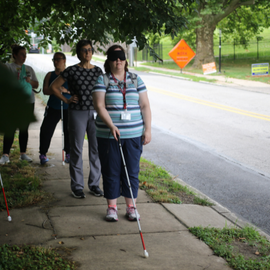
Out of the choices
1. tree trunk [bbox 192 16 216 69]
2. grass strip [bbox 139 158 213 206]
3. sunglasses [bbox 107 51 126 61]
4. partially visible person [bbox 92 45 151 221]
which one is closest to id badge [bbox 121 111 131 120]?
partially visible person [bbox 92 45 151 221]

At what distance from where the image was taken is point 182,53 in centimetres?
3044

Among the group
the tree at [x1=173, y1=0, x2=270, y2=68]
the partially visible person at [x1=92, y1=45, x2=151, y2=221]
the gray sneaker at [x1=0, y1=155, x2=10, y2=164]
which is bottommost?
the gray sneaker at [x1=0, y1=155, x2=10, y2=164]

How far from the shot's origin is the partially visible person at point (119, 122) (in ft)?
13.7

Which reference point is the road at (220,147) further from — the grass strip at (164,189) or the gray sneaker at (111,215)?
the gray sneaker at (111,215)

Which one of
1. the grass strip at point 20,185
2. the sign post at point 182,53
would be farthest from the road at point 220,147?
the sign post at point 182,53

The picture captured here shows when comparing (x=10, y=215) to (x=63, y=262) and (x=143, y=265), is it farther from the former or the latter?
(x=143, y=265)

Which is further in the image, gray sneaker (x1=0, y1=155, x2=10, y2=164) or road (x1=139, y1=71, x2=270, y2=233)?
gray sneaker (x1=0, y1=155, x2=10, y2=164)

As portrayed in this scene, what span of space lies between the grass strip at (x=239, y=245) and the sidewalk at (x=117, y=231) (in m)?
0.09

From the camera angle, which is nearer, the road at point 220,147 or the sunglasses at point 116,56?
the sunglasses at point 116,56

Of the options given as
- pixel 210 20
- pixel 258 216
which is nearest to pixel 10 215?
pixel 258 216

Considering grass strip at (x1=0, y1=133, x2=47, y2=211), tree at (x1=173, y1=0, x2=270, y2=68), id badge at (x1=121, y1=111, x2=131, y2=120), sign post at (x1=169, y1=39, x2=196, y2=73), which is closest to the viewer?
id badge at (x1=121, y1=111, x2=131, y2=120)

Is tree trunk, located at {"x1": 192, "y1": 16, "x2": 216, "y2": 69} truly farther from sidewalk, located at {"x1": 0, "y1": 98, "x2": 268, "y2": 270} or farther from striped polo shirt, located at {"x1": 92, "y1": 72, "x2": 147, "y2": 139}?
striped polo shirt, located at {"x1": 92, "y1": 72, "x2": 147, "y2": 139}

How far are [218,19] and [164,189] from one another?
2579 centimetres

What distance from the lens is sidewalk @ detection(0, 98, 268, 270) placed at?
339 centimetres
